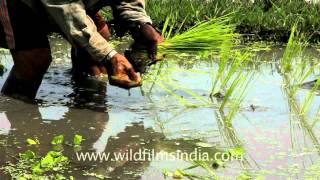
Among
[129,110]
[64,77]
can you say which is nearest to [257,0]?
[64,77]

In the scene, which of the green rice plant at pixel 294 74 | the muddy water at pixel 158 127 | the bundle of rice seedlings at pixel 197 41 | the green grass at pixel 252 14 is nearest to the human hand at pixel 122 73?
the muddy water at pixel 158 127

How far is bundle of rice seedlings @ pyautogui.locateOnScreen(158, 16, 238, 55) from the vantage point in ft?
12.0

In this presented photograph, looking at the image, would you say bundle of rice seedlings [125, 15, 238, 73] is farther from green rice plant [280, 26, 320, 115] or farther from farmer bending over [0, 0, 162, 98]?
green rice plant [280, 26, 320, 115]

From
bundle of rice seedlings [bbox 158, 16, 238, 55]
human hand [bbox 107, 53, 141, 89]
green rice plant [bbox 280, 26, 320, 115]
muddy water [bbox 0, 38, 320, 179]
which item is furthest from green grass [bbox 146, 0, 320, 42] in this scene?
human hand [bbox 107, 53, 141, 89]

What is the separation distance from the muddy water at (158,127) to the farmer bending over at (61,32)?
→ 0.17m

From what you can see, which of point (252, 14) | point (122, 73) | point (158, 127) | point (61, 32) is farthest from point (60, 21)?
point (252, 14)

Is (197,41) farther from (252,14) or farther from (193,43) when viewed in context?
(252,14)

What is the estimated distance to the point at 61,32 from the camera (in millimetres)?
3590

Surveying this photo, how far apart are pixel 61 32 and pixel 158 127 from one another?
2.47 ft

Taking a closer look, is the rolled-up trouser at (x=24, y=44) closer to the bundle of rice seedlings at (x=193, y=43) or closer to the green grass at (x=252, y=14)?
Answer: the bundle of rice seedlings at (x=193, y=43)

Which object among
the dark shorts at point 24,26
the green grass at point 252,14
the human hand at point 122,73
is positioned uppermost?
the dark shorts at point 24,26

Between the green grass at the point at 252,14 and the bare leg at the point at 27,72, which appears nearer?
the bare leg at the point at 27,72

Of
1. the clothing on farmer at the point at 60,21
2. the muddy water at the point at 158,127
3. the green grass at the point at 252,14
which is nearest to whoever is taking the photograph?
the muddy water at the point at 158,127

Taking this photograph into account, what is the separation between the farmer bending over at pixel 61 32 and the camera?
3.31 m
